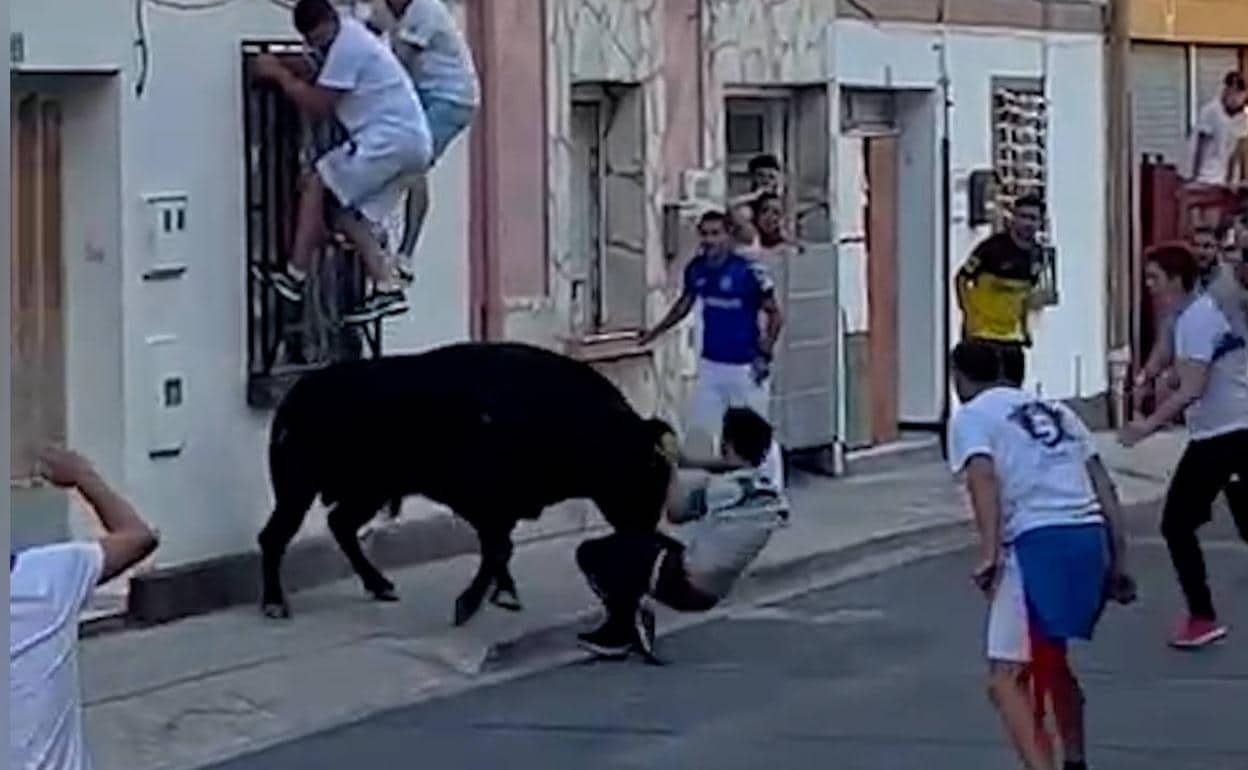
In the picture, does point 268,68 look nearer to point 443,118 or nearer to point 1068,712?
point 443,118

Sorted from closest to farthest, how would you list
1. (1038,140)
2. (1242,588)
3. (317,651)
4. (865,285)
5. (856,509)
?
(317,651) < (1242,588) < (856,509) < (865,285) < (1038,140)

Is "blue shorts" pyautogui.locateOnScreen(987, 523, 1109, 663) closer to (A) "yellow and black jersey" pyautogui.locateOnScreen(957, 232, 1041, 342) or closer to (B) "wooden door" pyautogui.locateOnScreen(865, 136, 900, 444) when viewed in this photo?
(A) "yellow and black jersey" pyautogui.locateOnScreen(957, 232, 1041, 342)

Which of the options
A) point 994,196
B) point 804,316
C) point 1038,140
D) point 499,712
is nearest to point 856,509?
point 804,316

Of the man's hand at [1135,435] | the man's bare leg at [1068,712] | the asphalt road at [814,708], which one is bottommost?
the asphalt road at [814,708]

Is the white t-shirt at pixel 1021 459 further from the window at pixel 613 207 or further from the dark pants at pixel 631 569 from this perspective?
the window at pixel 613 207

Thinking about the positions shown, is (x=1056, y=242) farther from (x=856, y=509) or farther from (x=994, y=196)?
(x=856, y=509)

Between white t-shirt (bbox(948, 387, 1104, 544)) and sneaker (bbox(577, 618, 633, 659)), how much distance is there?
13.4ft

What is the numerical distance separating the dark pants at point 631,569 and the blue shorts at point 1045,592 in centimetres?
362

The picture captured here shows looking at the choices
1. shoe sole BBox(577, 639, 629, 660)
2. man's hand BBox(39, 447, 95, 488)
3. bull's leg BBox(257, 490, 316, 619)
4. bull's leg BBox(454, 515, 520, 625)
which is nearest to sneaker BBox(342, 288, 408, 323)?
bull's leg BBox(257, 490, 316, 619)

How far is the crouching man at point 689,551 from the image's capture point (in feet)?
44.7

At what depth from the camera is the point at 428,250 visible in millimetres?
17422

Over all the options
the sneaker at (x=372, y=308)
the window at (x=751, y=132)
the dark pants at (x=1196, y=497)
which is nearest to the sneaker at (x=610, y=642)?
the dark pants at (x=1196, y=497)

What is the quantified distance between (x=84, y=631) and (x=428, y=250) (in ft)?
12.5

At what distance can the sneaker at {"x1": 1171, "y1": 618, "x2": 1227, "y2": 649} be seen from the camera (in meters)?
14.4
